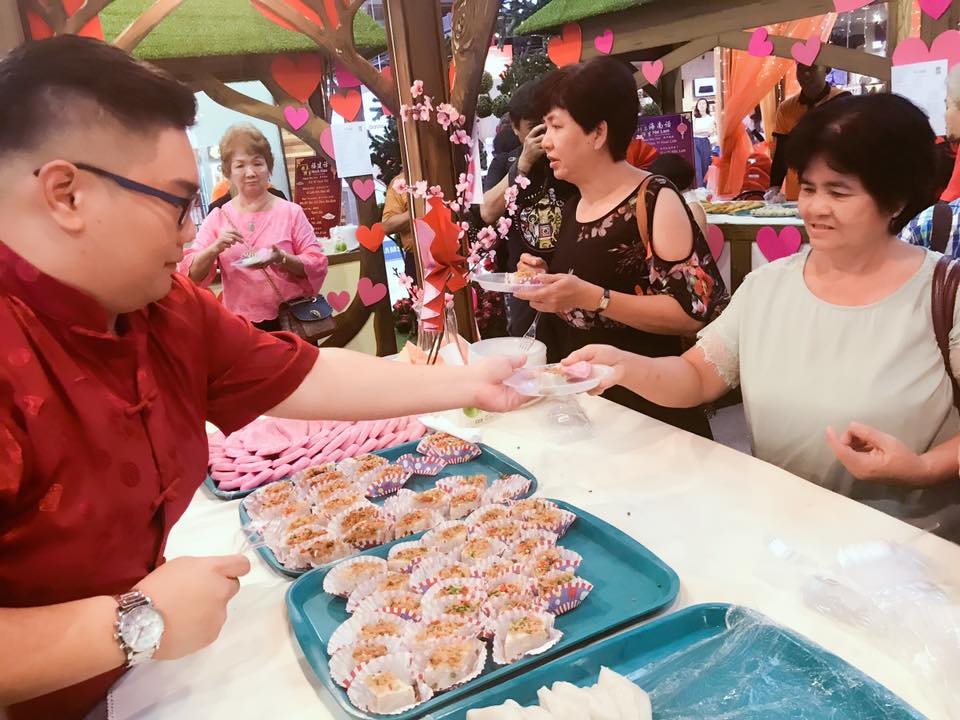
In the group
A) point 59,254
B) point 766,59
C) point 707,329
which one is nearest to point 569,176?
point 707,329

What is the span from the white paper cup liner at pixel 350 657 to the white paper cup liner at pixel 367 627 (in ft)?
0.05

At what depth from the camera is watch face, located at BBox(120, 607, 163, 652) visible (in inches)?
35.4

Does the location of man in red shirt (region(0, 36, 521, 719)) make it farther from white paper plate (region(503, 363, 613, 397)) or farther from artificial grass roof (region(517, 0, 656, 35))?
artificial grass roof (region(517, 0, 656, 35))

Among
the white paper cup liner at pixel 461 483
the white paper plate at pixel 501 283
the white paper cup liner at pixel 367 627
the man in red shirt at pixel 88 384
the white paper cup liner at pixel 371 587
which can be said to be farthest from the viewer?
the white paper plate at pixel 501 283

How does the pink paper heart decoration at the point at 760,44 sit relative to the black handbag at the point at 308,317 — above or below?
above

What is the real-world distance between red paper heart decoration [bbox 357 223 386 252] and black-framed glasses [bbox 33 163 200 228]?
1.94 metres

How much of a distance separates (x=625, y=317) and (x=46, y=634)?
1640mm

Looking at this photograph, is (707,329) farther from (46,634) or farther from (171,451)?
(46,634)

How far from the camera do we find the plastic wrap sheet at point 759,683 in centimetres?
94

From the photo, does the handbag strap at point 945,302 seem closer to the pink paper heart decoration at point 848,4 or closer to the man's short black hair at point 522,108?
the pink paper heart decoration at point 848,4

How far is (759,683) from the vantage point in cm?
100

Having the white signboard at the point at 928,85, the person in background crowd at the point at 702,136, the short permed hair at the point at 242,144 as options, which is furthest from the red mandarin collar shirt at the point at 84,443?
the person in background crowd at the point at 702,136

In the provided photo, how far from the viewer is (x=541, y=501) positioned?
1.51 meters

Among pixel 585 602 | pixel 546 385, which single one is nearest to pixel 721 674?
pixel 585 602
